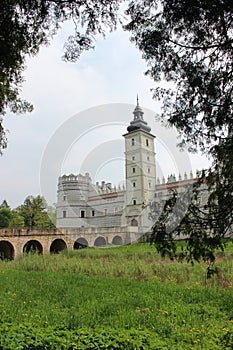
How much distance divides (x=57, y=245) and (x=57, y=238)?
209cm

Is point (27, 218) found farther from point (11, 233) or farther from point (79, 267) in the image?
point (79, 267)

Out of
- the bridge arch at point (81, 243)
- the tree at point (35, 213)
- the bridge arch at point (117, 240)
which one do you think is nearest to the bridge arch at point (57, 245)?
the bridge arch at point (81, 243)

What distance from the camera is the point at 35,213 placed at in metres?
35.5

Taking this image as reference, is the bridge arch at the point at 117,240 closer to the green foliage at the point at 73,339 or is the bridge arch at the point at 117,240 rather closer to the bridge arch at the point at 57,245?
the bridge arch at the point at 57,245

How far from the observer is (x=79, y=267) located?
11.5 metres

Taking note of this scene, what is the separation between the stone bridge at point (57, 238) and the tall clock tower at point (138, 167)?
4351 millimetres

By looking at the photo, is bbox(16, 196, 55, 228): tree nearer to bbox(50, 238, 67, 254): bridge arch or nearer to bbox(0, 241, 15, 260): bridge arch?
bbox(50, 238, 67, 254): bridge arch

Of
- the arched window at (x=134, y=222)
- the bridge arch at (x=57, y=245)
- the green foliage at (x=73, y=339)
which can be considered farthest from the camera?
the arched window at (x=134, y=222)

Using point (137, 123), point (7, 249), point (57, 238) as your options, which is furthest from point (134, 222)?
point (7, 249)

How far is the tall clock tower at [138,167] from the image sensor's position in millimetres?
36312

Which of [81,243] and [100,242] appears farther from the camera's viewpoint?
[100,242]

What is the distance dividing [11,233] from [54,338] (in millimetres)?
18162

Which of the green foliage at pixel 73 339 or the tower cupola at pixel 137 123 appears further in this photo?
the tower cupola at pixel 137 123

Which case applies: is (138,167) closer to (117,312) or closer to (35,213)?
(35,213)
